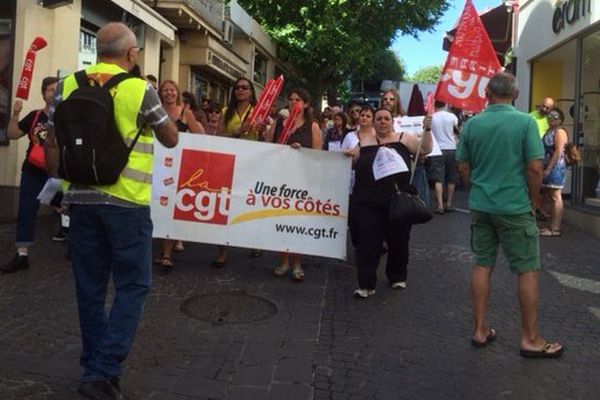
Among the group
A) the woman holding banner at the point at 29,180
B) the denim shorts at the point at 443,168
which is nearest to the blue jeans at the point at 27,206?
the woman holding banner at the point at 29,180

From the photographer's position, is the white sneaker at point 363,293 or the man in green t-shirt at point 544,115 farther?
the man in green t-shirt at point 544,115

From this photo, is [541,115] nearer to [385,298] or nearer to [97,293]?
[385,298]

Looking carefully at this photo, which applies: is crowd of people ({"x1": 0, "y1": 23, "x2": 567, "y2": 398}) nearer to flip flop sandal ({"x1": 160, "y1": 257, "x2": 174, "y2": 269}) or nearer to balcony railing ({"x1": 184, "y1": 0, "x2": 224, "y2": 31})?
flip flop sandal ({"x1": 160, "y1": 257, "x2": 174, "y2": 269})

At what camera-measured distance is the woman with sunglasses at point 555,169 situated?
362 inches

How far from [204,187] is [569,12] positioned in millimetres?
7795

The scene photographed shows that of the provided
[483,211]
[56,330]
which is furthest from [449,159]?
[56,330]

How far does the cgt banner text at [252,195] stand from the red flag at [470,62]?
4.13ft

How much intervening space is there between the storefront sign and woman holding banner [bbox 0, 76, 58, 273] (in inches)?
319

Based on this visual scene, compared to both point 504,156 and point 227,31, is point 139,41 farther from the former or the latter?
point 504,156

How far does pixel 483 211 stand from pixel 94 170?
2.58m

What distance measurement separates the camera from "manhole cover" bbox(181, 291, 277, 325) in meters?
5.12

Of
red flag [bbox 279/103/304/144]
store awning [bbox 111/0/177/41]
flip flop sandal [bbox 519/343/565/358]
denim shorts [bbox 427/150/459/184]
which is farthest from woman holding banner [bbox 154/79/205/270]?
denim shorts [bbox 427/150/459/184]

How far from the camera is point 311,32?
24844 mm

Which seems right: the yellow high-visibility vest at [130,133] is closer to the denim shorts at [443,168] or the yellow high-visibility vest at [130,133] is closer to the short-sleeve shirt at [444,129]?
the denim shorts at [443,168]
